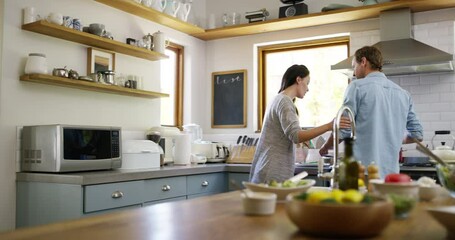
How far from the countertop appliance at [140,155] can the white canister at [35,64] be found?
0.80 metres

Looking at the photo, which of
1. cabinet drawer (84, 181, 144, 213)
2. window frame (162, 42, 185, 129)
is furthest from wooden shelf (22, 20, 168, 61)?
cabinet drawer (84, 181, 144, 213)

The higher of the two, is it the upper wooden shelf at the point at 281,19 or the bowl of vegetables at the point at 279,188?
the upper wooden shelf at the point at 281,19

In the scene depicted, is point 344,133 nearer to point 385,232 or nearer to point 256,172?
point 256,172

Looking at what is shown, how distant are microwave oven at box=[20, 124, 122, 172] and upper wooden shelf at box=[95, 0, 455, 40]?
1.23 m

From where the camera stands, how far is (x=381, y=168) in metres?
2.44

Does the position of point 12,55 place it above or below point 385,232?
above

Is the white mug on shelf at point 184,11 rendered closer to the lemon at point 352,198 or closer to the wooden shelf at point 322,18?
the wooden shelf at point 322,18

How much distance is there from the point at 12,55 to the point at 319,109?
2.84m

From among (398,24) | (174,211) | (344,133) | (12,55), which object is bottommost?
(174,211)

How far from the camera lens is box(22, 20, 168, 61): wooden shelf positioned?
10.1 feet

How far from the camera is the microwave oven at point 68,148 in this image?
2844mm

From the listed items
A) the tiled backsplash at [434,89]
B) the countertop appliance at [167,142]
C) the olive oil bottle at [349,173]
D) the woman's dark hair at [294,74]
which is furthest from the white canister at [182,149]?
the olive oil bottle at [349,173]

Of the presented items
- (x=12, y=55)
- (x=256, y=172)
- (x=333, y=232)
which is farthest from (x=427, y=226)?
(x=12, y=55)

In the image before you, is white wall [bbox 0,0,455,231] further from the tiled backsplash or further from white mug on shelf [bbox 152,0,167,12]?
white mug on shelf [bbox 152,0,167,12]
